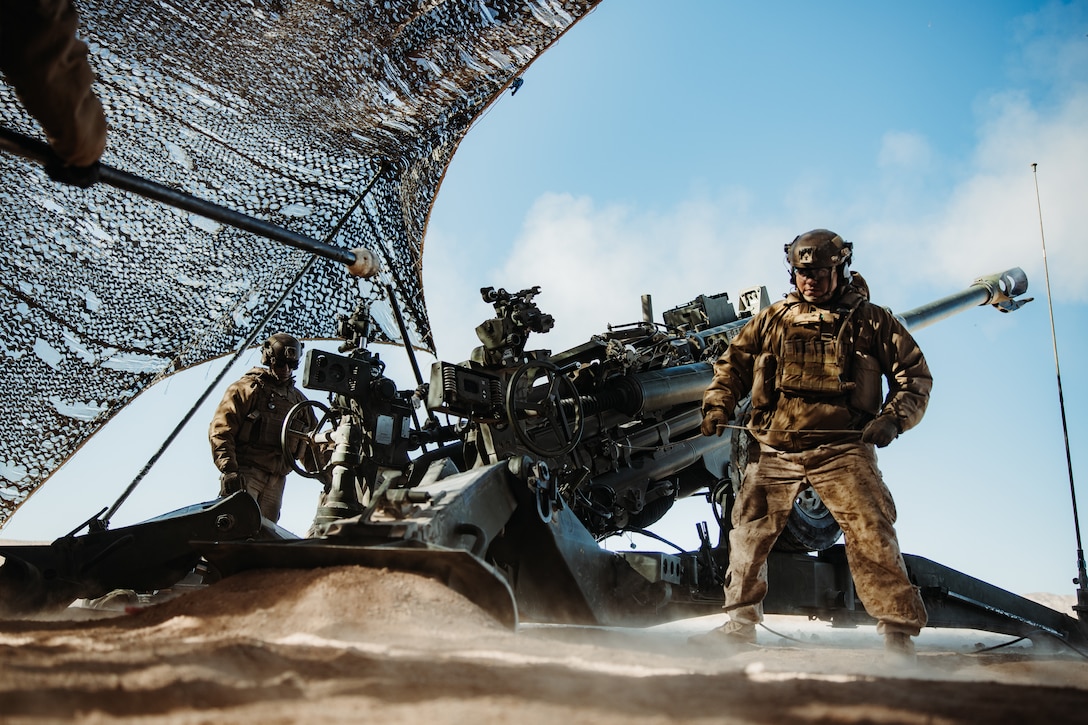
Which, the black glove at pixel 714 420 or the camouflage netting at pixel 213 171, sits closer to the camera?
the black glove at pixel 714 420

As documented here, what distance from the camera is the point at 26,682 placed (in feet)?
4.89

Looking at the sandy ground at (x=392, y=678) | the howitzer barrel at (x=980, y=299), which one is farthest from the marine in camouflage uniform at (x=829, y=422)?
the howitzer barrel at (x=980, y=299)

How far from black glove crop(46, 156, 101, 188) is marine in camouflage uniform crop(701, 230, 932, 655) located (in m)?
2.65

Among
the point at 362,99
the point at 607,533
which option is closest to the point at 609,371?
the point at 607,533

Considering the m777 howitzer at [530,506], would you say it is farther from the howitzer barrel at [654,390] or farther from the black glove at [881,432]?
the black glove at [881,432]

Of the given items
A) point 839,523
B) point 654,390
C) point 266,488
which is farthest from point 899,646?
point 266,488

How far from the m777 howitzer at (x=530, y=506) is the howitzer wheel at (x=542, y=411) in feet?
0.04

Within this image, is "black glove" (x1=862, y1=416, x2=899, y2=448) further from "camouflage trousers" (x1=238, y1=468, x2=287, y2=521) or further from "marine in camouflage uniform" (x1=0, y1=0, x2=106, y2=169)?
"camouflage trousers" (x1=238, y1=468, x2=287, y2=521)

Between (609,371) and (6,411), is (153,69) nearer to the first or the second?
(6,411)

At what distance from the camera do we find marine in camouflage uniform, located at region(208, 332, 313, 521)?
19.0 feet

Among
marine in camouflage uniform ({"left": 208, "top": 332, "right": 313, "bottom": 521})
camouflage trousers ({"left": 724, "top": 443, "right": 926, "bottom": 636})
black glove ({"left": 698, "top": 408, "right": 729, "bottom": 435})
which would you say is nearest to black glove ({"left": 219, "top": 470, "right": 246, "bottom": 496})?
marine in camouflage uniform ({"left": 208, "top": 332, "right": 313, "bottom": 521})

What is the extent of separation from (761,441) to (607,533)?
153cm

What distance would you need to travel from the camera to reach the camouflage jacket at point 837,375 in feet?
11.3

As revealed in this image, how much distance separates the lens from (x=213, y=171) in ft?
18.7
